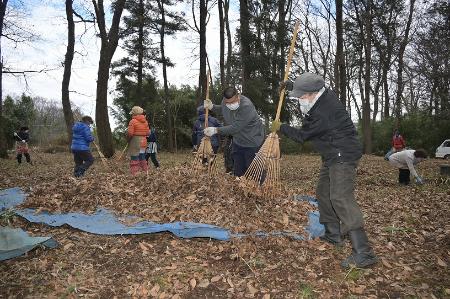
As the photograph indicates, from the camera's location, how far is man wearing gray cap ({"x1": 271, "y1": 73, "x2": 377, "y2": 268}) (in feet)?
11.3

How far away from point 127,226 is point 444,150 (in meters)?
20.2

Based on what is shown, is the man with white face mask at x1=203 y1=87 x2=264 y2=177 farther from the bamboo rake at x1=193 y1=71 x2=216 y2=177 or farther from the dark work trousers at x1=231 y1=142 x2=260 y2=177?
the bamboo rake at x1=193 y1=71 x2=216 y2=177

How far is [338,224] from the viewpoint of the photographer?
4.02 meters

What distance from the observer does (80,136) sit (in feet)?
25.2

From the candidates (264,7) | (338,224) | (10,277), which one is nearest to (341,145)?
(338,224)

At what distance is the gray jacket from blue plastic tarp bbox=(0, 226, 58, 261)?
2748 mm

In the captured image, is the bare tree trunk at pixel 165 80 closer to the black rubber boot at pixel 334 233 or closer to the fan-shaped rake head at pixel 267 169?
the fan-shaped rake head at pixel 267 169

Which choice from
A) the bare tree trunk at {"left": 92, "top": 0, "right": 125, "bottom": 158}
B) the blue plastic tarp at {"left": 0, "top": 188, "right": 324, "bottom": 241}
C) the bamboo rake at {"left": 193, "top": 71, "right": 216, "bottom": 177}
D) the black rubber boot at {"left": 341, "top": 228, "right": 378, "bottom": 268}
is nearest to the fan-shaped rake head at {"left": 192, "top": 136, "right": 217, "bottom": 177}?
the bamboo rake at {"left": 193, "top": 71, "right": 216, "bottom": 177}

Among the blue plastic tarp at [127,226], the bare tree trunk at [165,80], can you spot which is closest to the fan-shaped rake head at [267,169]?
the blue plastic tarp at [127,226]

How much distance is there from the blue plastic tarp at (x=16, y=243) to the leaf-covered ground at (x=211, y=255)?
68 millimetres

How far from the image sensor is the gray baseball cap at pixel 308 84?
3545 mm

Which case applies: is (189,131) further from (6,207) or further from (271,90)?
(6,207)

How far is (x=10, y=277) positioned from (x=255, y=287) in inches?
82.7

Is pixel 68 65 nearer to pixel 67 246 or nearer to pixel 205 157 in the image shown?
pixel 205 157
